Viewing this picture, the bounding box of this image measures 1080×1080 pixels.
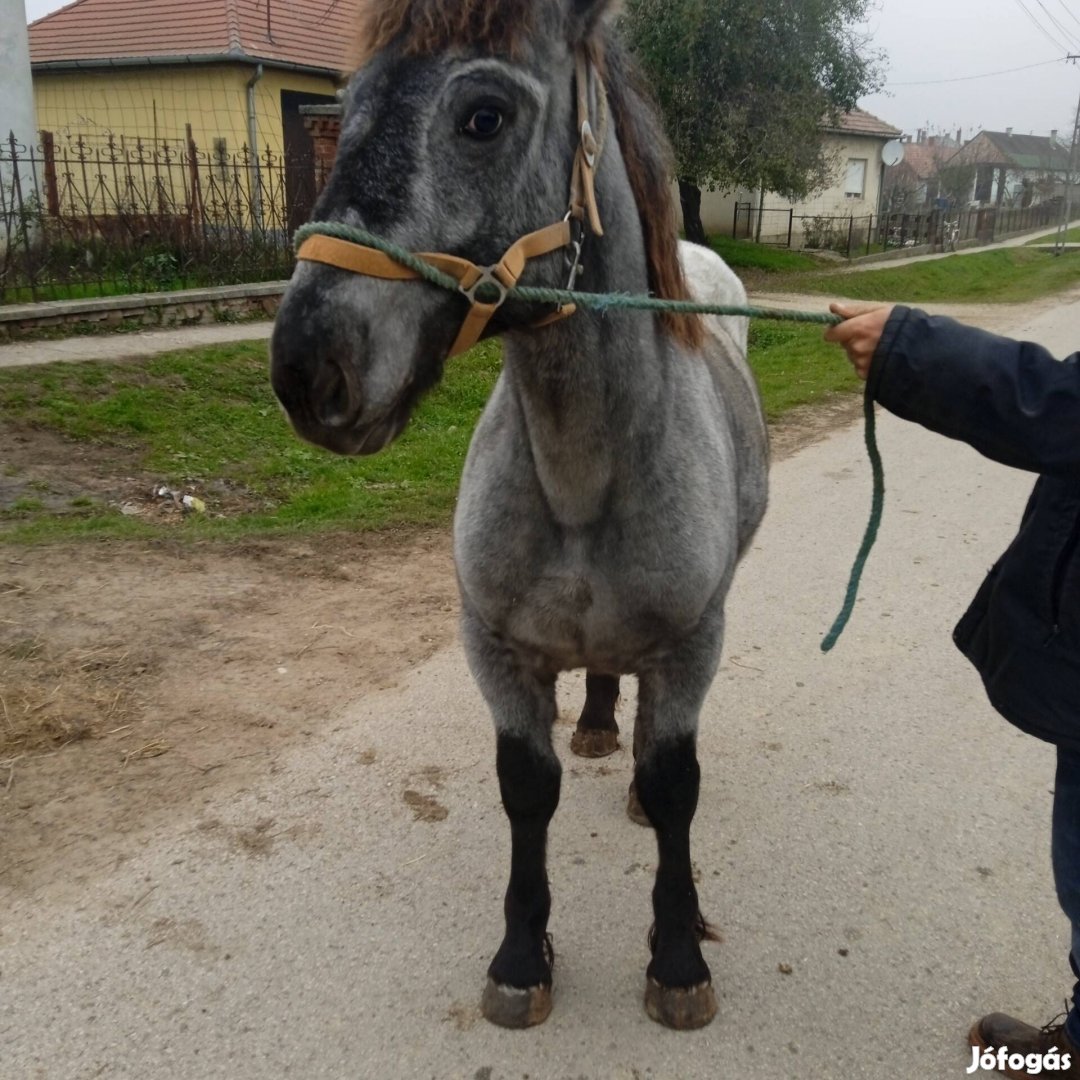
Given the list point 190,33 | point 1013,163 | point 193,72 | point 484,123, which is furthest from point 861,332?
point 1013,163

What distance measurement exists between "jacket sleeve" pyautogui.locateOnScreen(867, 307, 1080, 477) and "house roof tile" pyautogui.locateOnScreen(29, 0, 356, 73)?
16478mm

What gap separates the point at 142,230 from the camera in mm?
9906

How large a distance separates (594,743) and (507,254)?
2126 mm

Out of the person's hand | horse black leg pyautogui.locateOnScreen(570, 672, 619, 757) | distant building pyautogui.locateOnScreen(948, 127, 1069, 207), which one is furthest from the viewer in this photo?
distant building pyautogui.locateOnScreen(948, 127, 1069, 207)

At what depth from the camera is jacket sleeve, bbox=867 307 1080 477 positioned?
5.62 feet

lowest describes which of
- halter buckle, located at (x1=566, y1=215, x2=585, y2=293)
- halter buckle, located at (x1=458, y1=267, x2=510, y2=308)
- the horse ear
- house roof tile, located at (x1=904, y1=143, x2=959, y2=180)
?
halter buckle, located at (x1=458, y1=267, x2=510, y2=308)

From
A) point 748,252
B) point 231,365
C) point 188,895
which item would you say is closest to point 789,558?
point 188,895

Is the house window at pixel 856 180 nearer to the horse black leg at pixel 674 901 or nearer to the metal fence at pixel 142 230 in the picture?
the metal fence at pixel 142 230

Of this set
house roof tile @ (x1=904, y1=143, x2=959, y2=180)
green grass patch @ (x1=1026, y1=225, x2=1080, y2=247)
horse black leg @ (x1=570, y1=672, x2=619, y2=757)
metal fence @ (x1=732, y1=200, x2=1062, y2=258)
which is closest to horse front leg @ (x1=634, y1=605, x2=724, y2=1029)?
horse black leg @ (x1=570, y1=672, x2=619, y2=757)

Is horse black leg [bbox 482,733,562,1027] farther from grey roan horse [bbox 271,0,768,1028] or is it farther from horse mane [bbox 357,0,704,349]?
horse mane [bbox 357,0,704,349]

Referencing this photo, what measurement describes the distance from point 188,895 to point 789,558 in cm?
350

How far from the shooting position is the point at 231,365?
7.93 meters

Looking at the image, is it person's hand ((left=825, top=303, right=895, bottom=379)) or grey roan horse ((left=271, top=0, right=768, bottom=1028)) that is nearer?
grey roan horse ((left=271, top=0, right=768, bottom=1028))

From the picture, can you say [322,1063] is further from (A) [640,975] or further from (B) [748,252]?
(B) [748,252]
